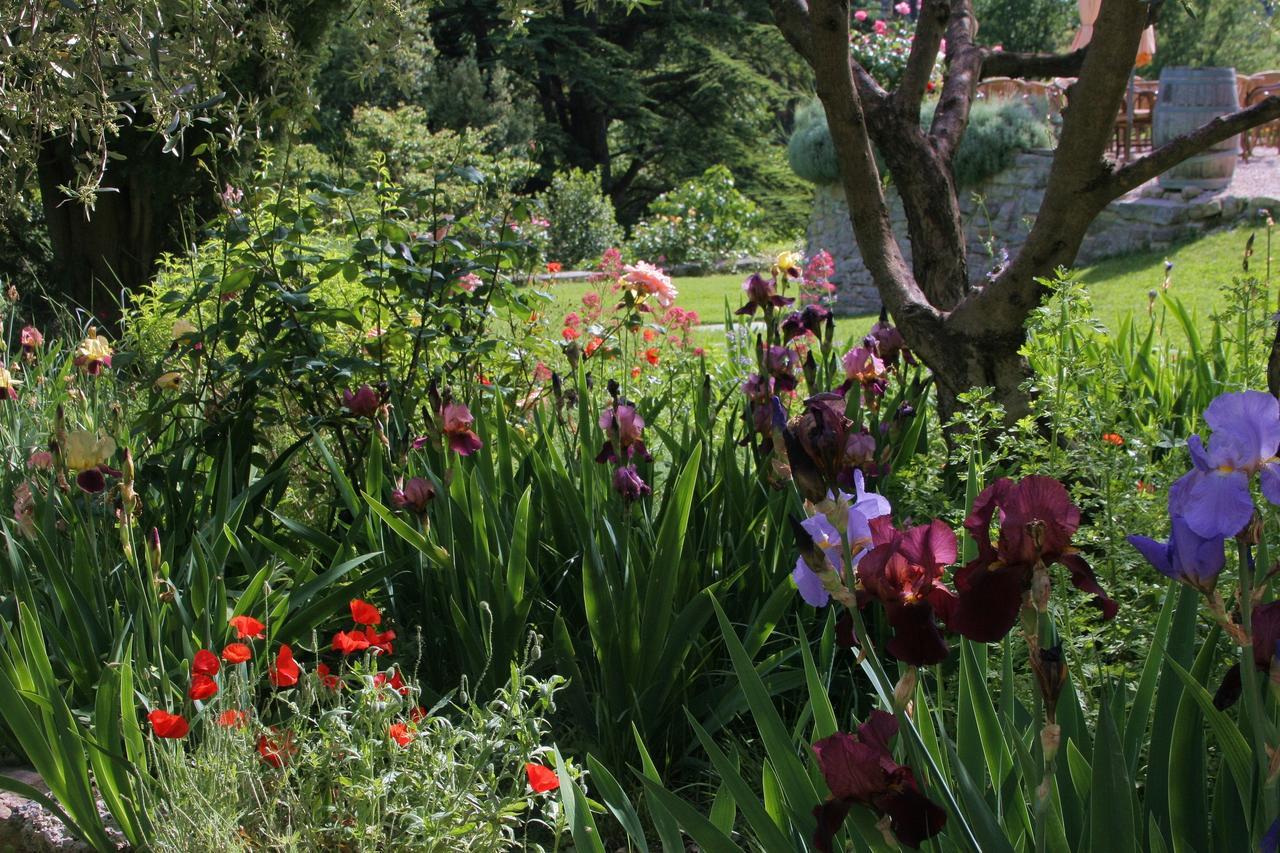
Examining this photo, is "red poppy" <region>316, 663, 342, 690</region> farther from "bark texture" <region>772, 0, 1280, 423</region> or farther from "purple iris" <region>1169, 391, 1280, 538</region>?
"bark texture" <region>772, 0, 1280, 423</region>

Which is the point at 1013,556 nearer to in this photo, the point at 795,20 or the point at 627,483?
the point at 627,483

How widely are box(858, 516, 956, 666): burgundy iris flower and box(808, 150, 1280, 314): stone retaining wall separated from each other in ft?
28.7

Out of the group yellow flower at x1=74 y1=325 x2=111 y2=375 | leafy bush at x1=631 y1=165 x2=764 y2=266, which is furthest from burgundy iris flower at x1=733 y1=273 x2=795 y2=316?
A: leafy bush at x1=631 y1=165 x2=764 y2=266

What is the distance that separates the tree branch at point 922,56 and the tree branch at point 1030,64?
1.06 ft

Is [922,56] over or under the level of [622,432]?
over

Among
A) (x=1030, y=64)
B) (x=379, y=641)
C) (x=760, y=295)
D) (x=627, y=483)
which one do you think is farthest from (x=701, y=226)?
(x=379, y=641)

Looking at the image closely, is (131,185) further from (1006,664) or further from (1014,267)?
(1006,664)

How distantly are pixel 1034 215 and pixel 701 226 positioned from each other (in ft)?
21.2

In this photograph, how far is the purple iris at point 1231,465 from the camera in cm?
88

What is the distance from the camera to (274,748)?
5.88ft

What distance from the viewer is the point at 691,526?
256cm

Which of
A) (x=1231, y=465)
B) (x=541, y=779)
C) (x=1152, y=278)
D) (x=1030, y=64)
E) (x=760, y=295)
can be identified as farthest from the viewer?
(x=1152, y=278)

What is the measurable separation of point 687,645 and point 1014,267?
4.55ft

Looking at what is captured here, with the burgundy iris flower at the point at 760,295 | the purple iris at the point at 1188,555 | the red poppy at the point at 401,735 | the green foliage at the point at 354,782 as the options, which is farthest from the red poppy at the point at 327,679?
the burgundy iris flower at the point at 760,295
